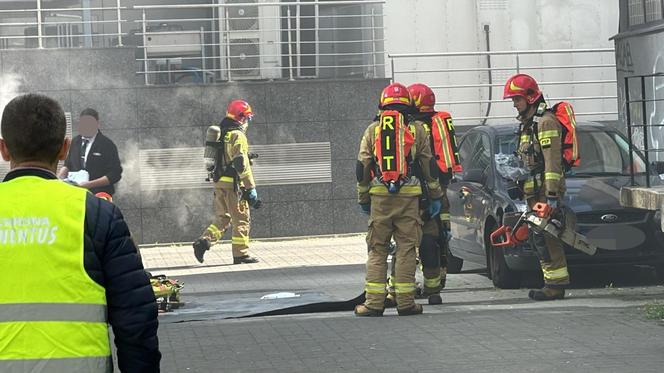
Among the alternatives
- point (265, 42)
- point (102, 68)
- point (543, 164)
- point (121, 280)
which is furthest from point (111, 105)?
point (121, 280)

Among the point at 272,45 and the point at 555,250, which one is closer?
the point at 555,250

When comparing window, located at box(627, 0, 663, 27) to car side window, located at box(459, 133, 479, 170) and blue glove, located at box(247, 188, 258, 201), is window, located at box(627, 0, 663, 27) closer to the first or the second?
car side window, located at box(459, 133, 479, 170)

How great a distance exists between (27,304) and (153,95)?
1572cm

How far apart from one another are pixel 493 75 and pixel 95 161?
9.22 meters

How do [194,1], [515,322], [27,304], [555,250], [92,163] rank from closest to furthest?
1. [27,304]
2. [515,322]
3. [555,250]
4. [92,163]
5. [194,1]

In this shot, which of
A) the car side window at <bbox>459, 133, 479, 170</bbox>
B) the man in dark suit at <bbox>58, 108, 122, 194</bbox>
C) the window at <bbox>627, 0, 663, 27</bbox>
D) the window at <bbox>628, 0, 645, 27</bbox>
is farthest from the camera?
the car side window at <bbox>459, 133, 479, 170</bbox>

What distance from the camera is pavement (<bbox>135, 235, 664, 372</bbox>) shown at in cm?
855

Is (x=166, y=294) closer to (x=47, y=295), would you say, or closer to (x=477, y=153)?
(x=477, y=153)

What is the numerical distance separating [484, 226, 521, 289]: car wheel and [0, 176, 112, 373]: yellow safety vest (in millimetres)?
9130

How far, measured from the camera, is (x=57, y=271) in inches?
153

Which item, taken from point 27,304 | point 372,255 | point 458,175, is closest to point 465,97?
point 458,175

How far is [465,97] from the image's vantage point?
21.3 meters

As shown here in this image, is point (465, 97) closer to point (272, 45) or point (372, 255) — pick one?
point (272, 45)

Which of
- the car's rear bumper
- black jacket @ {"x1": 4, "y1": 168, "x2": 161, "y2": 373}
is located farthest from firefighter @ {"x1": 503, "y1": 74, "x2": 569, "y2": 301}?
black jacket @ {"x1": 4, "y1": 168, "x2": 161, "y2": 373}
